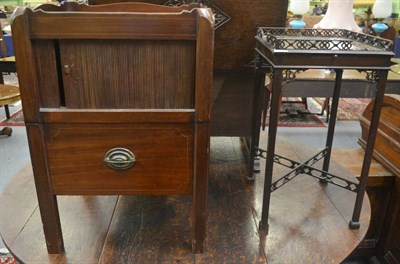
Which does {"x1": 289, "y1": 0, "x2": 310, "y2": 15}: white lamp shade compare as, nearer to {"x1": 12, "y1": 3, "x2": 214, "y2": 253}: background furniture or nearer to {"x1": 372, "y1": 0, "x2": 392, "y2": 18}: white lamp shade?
{"x1": 372, "y1": 0, "x2": 392, "y2": 18}: white lamp shade

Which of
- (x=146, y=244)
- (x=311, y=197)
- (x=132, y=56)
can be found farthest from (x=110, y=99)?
(x=311, y=197)

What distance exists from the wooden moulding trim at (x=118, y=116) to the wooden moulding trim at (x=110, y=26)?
0.13 meters

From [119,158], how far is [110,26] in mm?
233

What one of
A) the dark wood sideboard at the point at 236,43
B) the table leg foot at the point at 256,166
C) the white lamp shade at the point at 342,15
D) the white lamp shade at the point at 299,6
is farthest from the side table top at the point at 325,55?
the white lamp shade at the point at 299,6

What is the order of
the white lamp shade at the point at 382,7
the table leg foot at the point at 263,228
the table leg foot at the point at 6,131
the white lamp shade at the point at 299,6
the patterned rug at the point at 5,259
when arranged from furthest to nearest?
the table leg foot at the point at 6,131 < the white lamp shade at the point at 382,7 < the white lamp shade at the point at 299,6 < the patterned rug at the point at 5,259 < the table leg foot at the point at 263,228

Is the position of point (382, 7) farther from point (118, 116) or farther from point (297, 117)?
point (118, 116)

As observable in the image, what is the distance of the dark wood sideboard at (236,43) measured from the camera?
1077mm

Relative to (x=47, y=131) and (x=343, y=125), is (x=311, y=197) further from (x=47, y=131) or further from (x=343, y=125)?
(x=343, y=125)

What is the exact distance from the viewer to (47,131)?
651mm

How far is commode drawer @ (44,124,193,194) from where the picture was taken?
2.17 feet

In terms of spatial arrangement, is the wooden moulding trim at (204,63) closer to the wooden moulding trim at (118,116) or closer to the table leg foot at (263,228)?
the wooden moulding trim at (118,116)

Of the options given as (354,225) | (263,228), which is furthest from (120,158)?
(354,225)

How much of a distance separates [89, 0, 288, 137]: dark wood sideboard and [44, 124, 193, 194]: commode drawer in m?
0.53

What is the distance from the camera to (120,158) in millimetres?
675
